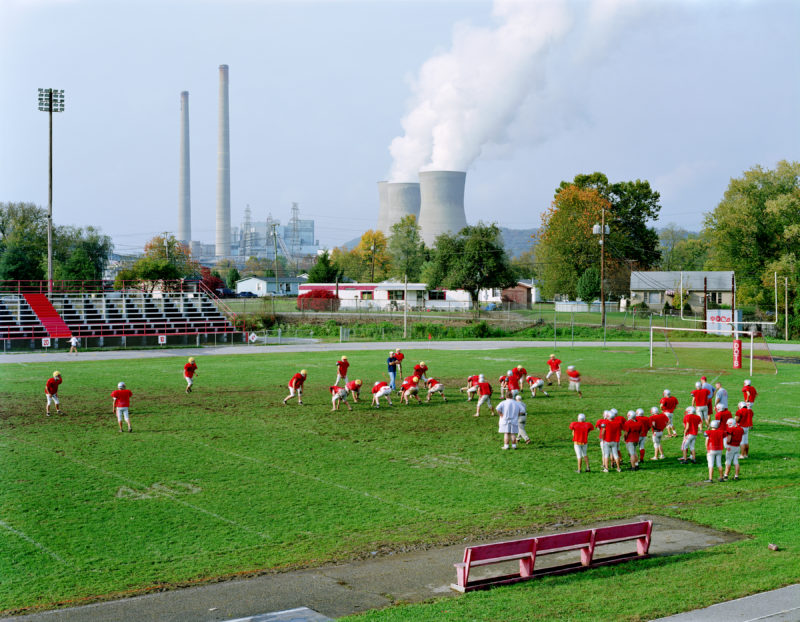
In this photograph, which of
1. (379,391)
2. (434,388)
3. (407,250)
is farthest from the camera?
(407,250)

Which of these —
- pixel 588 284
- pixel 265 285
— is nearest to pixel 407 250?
pixel 265 285

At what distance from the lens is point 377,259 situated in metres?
117

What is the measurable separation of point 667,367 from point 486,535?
2837 cm

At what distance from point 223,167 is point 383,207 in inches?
2657

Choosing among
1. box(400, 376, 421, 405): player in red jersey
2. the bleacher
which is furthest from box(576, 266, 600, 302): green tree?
box(400, 376, 421, 405): player in red jersey

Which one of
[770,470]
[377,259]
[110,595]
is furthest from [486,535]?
[377,259]

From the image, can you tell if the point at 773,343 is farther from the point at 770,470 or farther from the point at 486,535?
the point at 486,535

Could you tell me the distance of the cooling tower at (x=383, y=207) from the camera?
128 metres

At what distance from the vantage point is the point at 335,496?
51.5 feet

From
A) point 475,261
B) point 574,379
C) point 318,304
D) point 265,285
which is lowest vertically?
point 574,379

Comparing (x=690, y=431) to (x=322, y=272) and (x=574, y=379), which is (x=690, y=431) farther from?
(x=322, y=272)

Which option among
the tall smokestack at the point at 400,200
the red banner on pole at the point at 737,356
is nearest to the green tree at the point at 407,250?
the tall smokestack at the point at 400,200

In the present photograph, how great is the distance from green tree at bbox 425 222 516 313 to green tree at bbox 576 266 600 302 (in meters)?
7.71

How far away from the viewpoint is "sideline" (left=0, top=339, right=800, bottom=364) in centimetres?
4319
